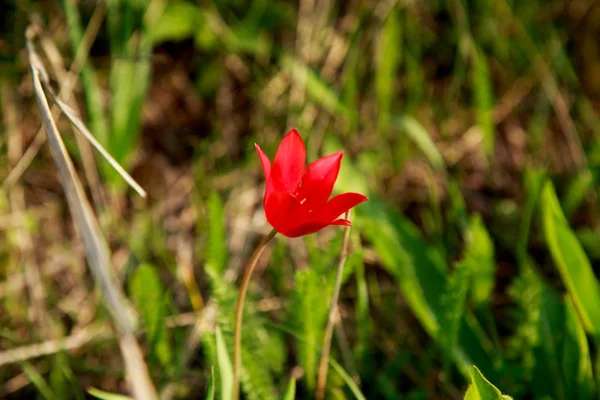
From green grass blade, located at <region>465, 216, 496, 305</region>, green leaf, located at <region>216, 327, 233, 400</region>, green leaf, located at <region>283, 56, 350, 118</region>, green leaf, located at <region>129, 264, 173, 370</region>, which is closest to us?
green leaf, located at <region>216, 327, 233, 400</region>

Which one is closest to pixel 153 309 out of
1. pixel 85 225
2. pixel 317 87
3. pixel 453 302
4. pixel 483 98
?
pixel 85 225

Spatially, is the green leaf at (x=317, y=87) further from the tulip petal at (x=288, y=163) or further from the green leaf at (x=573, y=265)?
the tulip petal at (x=288, y=163)

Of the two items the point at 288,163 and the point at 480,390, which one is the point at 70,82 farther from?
the point at 480,390

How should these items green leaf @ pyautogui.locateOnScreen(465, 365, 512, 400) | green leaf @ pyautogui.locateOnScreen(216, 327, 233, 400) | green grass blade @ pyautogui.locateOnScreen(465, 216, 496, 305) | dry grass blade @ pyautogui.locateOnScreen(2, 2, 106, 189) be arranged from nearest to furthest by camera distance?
green leaf @ pyautogui.locateOnScreen(465, 365, 512, 400) < green leaf @ pyautogui.locateOnScreen(216, 327, 233, 400) < green grass blade @ pyautogui.locateOnScreen(465, 216, 496, 305) < dry grass blade @ pyautogui.locateOnScreen(2, 2, 106, 189)

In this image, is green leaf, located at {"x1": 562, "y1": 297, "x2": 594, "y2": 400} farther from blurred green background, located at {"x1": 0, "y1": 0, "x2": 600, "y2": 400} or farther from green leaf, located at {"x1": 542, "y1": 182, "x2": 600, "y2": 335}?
green leaf, located at {"x1": 542, "y1": 182, "x2": 600, "y2": 335}

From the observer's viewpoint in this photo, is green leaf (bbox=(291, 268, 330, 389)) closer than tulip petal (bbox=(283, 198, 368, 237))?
No

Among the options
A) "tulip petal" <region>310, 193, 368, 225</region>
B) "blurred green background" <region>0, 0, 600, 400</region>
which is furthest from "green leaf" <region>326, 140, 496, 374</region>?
"tulip petal" <region>310, 193, 368, 225</region>

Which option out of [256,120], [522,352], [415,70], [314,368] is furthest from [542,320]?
[256,120]

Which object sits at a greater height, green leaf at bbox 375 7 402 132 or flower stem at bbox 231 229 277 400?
green leaf at bbox 375 7 402 132

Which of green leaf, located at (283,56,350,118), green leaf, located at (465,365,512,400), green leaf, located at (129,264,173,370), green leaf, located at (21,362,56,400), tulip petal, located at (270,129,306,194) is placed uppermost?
green leaf, located at (283,56,350,118)
